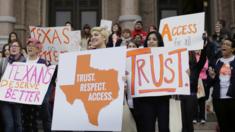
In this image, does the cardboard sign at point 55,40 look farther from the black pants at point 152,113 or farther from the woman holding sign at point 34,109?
the black pants at point 152,113

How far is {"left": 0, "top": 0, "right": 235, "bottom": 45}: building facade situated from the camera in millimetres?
14820

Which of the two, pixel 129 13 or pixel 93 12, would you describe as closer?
pixel 129 13

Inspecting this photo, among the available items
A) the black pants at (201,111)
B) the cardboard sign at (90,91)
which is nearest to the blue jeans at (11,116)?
the cardboard sign at (90,91)

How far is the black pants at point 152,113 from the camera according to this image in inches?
224

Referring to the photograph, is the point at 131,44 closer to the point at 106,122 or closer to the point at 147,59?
the point at 147,59

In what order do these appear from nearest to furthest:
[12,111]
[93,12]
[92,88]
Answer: [92,88]
[12,111]
[93,12]

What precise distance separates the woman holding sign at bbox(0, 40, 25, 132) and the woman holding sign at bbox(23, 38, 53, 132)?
20 centimetres

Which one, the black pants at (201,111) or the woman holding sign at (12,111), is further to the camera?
the black pants at (201,111)

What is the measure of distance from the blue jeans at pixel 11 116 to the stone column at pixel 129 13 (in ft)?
24.5

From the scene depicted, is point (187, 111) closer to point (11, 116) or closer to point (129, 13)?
point (11, 116)

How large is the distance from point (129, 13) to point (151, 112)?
369 inches

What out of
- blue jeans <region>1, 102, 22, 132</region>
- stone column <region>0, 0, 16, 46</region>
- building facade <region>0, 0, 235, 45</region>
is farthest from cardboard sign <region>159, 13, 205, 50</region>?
stone column <region>0, 0, 16, 46</region>

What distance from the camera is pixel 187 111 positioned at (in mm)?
7465

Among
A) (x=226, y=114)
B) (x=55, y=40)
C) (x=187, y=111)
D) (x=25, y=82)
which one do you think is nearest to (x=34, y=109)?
(x=25, y=82)
